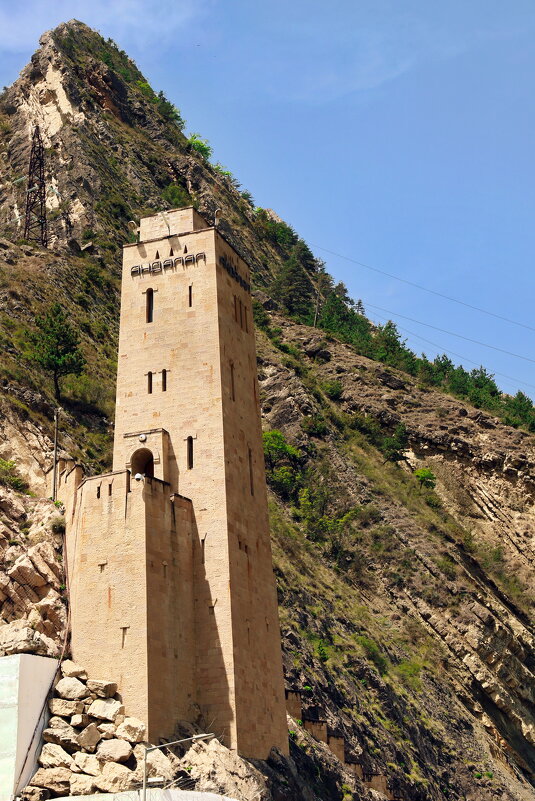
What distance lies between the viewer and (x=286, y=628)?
56.3 metres

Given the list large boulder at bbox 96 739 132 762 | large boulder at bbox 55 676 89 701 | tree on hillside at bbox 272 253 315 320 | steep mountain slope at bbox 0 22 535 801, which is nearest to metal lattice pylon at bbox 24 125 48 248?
steep mountain slope at bbox 0 22 535 801

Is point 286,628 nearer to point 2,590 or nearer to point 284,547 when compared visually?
point 284,547

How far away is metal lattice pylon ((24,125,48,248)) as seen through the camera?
83.4 meters

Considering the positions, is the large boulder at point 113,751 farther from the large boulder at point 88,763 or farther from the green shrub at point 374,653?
the green shrub at point 374,653

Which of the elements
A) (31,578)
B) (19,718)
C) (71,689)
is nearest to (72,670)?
(71,689)

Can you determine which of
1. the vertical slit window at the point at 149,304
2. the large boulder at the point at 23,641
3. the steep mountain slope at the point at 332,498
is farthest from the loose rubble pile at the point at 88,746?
the vertical slit window at the point at 149,304

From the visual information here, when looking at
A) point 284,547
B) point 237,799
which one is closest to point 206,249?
point 237,799

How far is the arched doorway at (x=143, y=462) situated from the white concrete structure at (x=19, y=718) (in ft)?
29.5

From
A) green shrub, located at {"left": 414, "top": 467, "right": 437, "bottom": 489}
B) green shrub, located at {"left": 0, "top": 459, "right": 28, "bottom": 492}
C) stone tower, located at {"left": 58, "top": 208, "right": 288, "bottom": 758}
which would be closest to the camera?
stone tower, located at {"left": 58, "top": 208, "right": 288, "bottom": 758}

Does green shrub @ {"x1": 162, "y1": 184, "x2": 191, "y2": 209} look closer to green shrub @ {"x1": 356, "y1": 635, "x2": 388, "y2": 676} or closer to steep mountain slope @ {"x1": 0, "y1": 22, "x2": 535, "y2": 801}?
steep mountain slope @ {"x1": 0, "y1": 22, "x2": 535, "y2": 801}

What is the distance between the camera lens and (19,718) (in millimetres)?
28344

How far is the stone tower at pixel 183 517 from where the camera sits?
3262 centimetres

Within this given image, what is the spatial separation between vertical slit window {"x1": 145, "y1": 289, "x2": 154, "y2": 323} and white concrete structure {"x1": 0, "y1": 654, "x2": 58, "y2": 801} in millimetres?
14545

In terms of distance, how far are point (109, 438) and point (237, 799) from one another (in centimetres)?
3182
